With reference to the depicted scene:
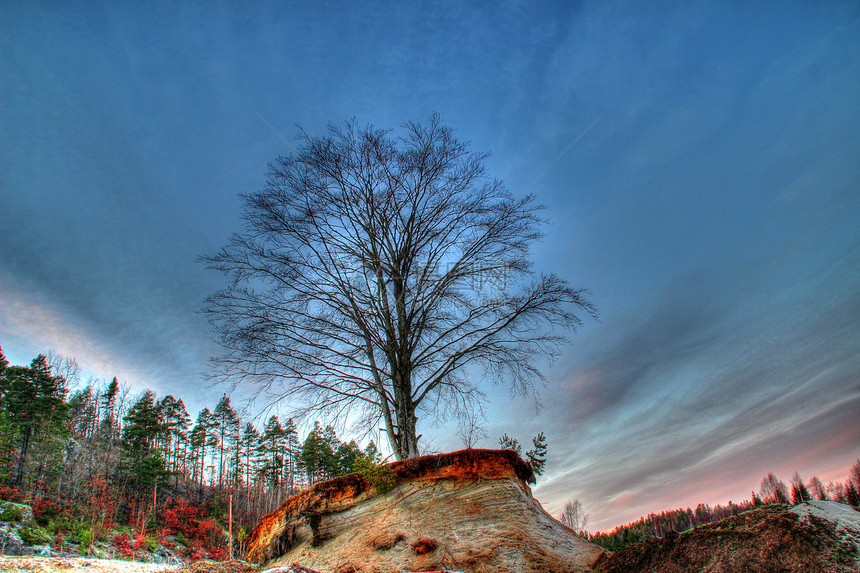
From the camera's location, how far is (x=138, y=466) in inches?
1722

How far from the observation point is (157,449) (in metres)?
45.8

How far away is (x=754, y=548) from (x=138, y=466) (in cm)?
5748

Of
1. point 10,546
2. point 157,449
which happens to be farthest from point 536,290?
point 157,449

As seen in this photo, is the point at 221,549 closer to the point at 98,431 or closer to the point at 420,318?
the point at 98,431

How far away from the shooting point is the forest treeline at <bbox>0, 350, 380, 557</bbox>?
34781 mm

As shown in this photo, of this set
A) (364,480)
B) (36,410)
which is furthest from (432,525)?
(36,410)

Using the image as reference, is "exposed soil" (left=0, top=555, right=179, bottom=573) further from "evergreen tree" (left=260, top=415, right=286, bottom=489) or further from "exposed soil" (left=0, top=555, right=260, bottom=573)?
"evergreen tree" (left=260, top=415, right=286, bottom=489)

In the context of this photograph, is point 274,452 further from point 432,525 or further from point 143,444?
point 432,525

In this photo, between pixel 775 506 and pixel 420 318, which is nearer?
pixel 775 506

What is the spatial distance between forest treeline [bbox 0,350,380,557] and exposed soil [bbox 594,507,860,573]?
28858 mm

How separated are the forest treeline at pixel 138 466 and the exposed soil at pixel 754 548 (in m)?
28.9

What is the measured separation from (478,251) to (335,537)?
24.6ft

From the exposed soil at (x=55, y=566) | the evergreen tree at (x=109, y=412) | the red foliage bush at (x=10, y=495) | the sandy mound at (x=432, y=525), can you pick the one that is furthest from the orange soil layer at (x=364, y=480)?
the evergreen tree at (x=109, y=412)

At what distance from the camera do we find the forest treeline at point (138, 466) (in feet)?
114
